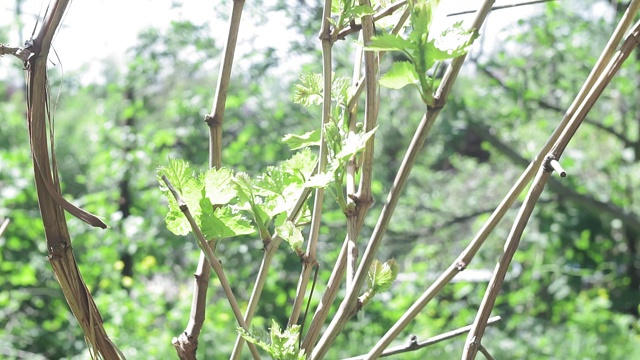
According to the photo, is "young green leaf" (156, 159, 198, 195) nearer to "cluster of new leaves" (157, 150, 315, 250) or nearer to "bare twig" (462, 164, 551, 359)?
"cluster of new leaves" (157, 150, 315, 250)

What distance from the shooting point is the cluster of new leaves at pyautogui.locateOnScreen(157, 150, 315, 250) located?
0.49 metres

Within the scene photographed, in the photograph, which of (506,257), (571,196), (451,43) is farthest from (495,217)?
(571,196)

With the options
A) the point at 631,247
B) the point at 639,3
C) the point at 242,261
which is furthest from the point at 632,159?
the point at 639,3

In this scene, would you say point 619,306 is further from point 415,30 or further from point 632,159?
point 415,30

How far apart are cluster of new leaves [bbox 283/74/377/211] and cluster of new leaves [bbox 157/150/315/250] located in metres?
0.03

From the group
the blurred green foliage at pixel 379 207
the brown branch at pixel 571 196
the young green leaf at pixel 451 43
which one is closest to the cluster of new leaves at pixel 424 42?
the young green leaf at pixel 451 43

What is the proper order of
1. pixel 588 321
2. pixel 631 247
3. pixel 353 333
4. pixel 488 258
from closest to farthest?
pixel 353 333 < pixel 588 321 < pixel 488 258 < pixel 631 247

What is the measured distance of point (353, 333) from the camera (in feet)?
9.94

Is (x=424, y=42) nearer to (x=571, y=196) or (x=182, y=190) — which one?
(x=182, y=190)

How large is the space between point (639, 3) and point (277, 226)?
11.6 inches

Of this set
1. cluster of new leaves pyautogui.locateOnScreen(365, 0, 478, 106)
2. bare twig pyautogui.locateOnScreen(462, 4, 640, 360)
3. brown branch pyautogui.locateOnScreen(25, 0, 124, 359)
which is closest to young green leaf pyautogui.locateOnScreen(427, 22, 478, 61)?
cluster of new leaves pyautogui.locateOnScreen(365, 0, 478, 106)

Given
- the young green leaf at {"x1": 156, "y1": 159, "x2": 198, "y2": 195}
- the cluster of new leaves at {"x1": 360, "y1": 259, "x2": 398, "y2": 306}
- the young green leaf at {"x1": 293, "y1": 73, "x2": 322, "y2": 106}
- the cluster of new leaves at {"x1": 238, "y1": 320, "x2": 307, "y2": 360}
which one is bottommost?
the cluster of new leaves at {"x1": 238, "y1": 320, "x2": 307, "y2": 360}

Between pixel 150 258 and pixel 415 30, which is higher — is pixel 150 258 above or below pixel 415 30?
above

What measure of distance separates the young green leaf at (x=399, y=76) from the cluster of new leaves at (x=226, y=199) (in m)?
0.10
